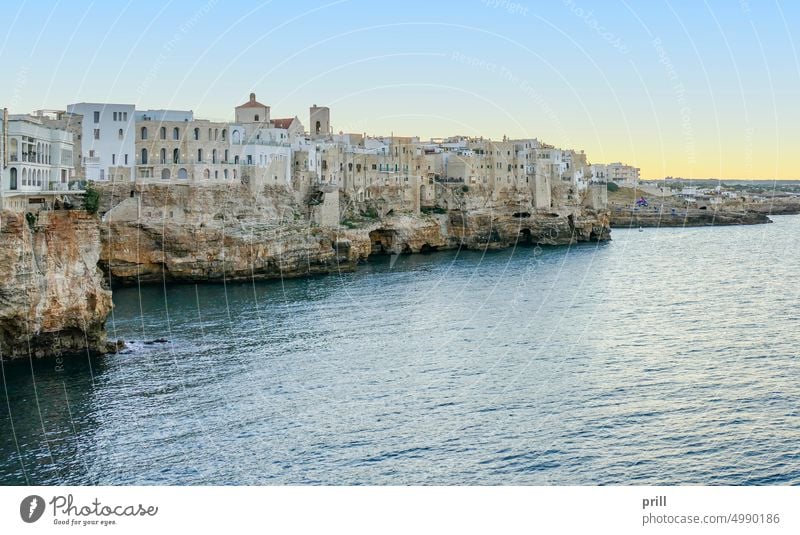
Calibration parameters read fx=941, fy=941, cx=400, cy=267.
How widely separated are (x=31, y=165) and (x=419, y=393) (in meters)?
22.0

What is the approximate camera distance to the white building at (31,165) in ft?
132

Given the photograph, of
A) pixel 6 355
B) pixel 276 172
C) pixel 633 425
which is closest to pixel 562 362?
pixel 633 425

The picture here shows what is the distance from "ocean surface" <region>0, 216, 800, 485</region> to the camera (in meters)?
25.1

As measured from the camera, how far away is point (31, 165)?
4269 centimetres

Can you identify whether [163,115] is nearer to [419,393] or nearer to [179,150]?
[179,150]

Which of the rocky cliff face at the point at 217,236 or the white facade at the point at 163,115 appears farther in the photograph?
the white facade at the point at 163,115

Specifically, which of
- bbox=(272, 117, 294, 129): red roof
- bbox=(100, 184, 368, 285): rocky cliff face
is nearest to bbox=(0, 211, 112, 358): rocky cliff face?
bbox=(100, 184, 368, 285): rocky cliff face

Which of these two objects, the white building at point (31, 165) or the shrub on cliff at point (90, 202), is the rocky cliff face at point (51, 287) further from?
the white building at point (31, 165)

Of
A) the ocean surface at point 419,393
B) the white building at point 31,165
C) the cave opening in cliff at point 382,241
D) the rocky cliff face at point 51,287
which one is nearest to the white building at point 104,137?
the ocean surface at point 419,393

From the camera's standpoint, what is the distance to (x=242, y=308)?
173ft

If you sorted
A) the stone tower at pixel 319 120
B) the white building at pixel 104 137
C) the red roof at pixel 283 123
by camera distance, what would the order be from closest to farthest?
the white building at pixel 104 137 < the red roof at pixel 283 123 < the stone tower at pixel 319 120

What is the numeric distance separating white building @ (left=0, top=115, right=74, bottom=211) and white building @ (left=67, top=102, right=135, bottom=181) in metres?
15.3

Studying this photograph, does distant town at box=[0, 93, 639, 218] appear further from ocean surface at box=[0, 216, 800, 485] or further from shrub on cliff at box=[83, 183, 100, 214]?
ocean surface at box=[0, 216, 800, 485]

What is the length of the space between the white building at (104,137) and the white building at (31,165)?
603 inches
